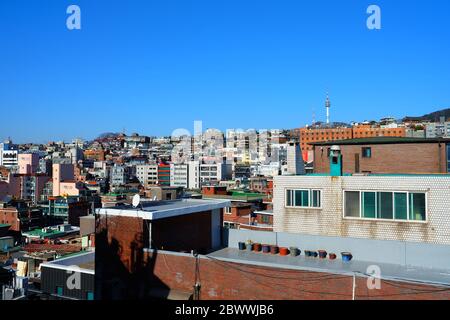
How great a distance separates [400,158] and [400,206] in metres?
7.22

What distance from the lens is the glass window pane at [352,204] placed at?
50.4 ft

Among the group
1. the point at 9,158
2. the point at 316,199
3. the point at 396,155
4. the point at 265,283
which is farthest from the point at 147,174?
the point at 265,283

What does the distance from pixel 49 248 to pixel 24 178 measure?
211 feet

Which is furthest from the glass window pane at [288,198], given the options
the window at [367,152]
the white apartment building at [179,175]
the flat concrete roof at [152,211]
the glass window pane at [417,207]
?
the white apartment building at [179,175]

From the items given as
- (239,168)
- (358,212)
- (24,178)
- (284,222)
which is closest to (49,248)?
(284,222)

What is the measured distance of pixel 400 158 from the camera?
21.2m

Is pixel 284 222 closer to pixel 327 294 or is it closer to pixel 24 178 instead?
pixel 327 294

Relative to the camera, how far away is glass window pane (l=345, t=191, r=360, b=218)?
50.4 feet

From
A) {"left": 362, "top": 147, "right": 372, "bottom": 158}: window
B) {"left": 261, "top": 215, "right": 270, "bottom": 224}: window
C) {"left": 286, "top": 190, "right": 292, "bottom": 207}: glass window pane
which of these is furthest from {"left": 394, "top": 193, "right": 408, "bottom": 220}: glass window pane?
{"left": 261, "top": 215, "right": 270, "bottom": 224}: window

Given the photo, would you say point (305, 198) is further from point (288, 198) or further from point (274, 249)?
point (274, 249)

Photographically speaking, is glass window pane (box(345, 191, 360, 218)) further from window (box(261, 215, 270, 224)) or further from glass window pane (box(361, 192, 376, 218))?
window (box(261, 215, 270, 224))

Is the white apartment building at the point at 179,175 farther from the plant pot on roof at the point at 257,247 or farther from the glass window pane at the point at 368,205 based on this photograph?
the glass window pane at the point at 368,205
